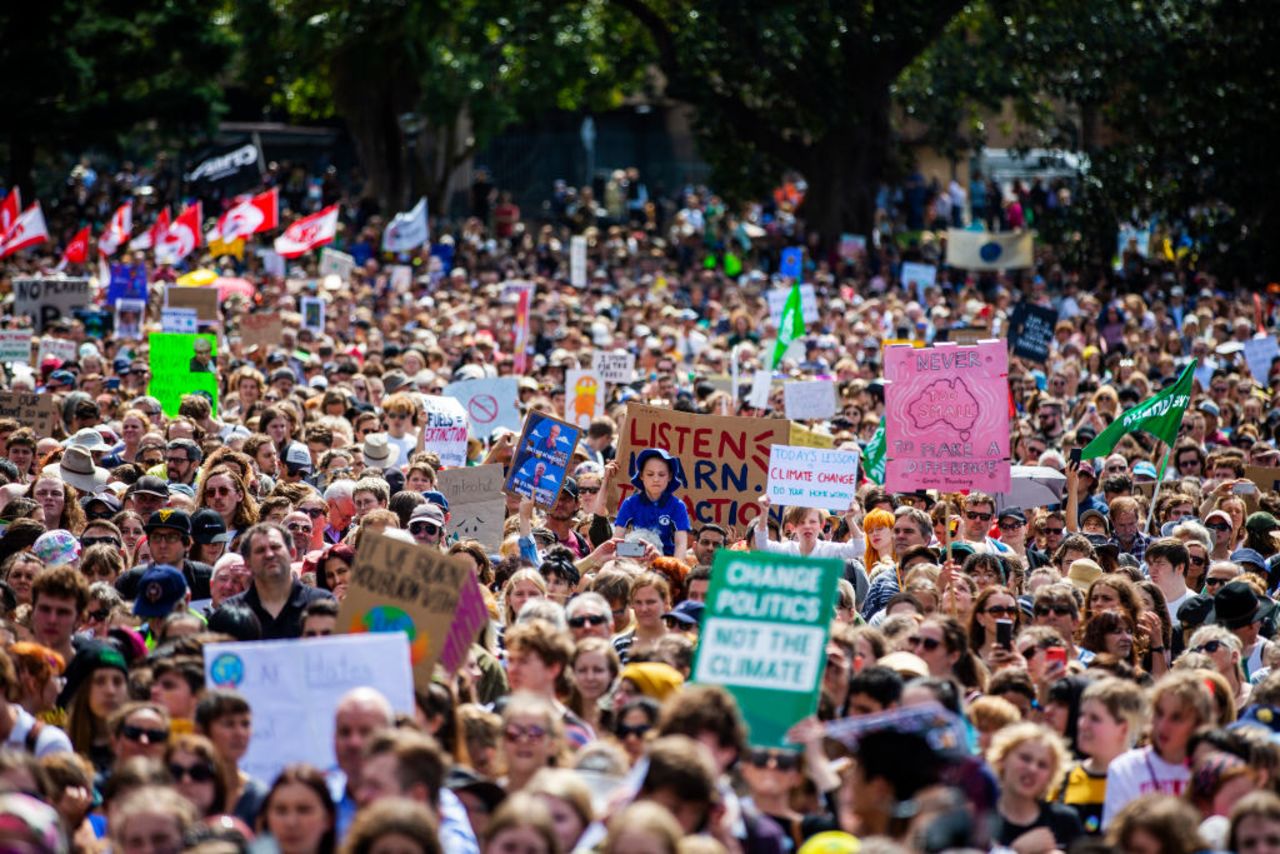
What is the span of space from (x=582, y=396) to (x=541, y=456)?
16.7 feet

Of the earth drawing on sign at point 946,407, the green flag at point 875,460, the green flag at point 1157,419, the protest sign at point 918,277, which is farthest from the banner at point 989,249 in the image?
the earth drawing on sign at point 946,407

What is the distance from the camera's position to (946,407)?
1303 centimetres

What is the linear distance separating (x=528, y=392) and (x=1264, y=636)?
9.00 metres

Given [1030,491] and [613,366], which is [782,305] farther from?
[1030,491]

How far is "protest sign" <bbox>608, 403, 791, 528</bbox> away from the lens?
1327 cm

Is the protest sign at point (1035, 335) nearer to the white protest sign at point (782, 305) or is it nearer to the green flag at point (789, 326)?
the green flag at point (789, 326)

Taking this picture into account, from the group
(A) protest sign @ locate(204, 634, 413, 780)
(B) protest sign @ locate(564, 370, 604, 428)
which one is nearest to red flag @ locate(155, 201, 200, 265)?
(B) protest sign @ locate(564, 370, 604, 428)

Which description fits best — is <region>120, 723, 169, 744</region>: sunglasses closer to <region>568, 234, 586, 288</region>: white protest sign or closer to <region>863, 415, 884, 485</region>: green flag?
<region>863, 415, 884, 485</region>: green flag

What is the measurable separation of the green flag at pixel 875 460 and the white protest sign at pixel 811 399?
2160 millimetres

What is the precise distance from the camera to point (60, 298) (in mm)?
25422

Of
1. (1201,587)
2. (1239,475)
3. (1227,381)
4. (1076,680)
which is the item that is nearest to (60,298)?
(1227,381)

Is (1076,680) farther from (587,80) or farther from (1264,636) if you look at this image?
(587,80)

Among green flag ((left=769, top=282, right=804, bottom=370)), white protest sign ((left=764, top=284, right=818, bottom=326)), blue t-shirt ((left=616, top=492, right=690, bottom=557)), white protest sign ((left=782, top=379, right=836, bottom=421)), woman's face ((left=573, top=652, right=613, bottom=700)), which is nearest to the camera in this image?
woman's face ((left=573, top=652, right=613, bottom=700))

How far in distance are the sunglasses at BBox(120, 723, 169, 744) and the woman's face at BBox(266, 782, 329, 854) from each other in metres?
0.94
